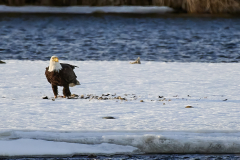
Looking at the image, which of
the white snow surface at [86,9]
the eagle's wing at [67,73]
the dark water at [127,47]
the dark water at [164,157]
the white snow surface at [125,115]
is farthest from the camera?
the white snow surface at [86,9]

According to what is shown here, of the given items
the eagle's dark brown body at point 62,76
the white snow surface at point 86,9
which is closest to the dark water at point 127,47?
the eagle's dark brown body at point 62,76

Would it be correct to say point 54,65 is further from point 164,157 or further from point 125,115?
point 164,157

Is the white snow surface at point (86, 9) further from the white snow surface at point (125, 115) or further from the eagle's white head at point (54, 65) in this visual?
the eagle's white head at point (54, 65)

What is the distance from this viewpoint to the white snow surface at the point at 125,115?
21.5ft

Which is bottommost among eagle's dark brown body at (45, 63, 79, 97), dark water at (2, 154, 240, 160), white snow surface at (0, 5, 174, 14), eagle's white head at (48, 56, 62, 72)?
white snow surface at (0, 5, 174, 14)

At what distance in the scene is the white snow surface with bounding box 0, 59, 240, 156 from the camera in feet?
21.5

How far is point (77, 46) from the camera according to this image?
2489 centimetres

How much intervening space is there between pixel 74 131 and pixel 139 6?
155ft

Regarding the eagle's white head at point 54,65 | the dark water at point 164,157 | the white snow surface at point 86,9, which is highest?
the eagle's white head at point 54,65

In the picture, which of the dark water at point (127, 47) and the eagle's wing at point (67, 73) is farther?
the dark water at point (127, 47)

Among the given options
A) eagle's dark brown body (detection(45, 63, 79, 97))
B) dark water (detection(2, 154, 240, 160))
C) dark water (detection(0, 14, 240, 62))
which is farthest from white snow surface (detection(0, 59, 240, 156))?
dark water (detection(0, 14, 240, 62))

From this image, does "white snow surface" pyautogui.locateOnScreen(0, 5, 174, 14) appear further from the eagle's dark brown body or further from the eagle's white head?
the eagle's white head

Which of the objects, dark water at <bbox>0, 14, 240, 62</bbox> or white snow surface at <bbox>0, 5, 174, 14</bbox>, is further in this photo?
white snow surface at <bbox>0, 5, 174, 14</bbox>

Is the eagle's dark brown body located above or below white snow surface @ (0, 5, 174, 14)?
above
